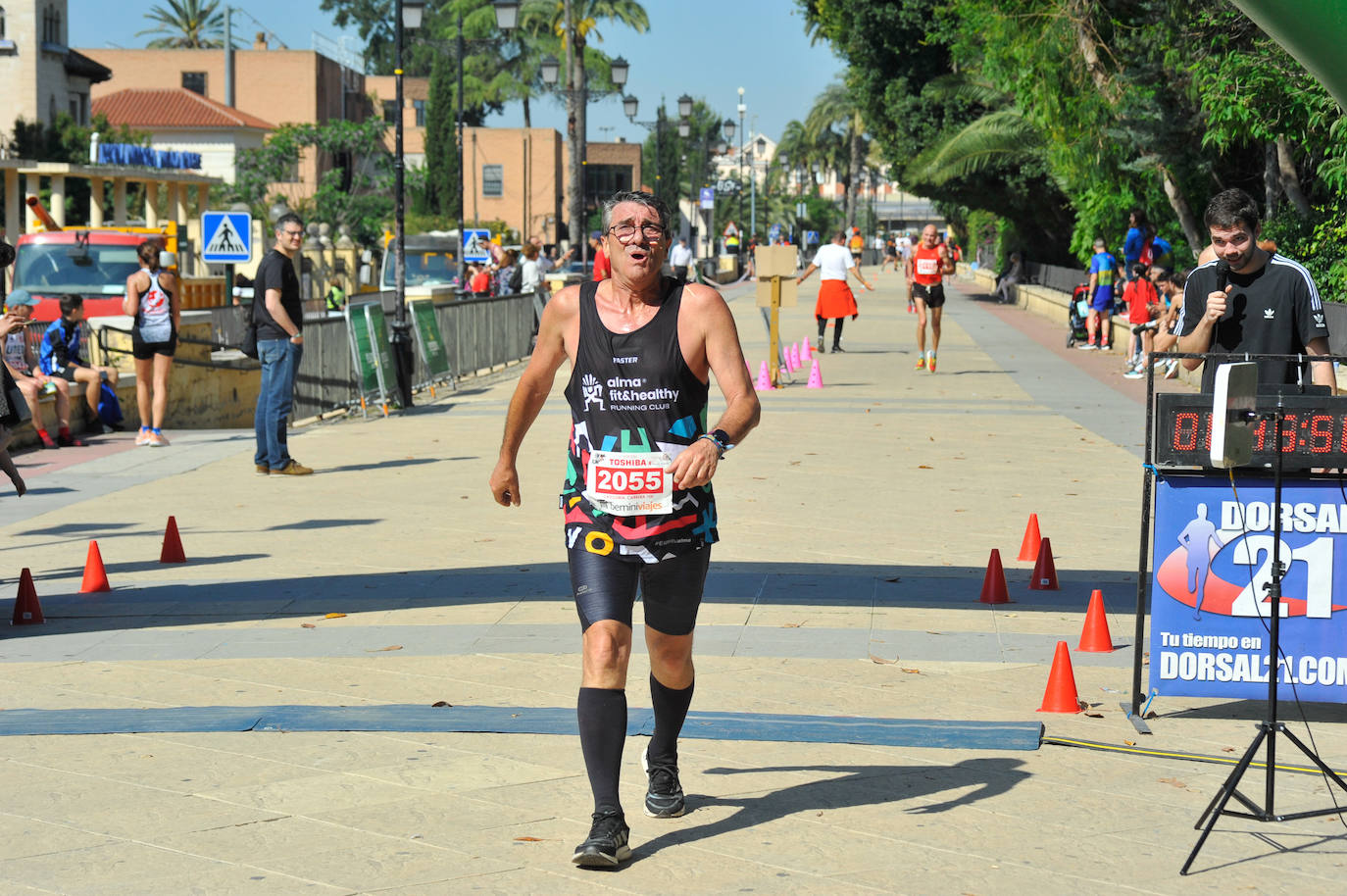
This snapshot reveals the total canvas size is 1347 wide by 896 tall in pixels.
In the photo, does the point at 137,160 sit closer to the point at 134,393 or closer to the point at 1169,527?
the point at 134,393

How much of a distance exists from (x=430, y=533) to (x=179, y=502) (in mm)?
2360

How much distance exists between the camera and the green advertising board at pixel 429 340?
20.4 meters

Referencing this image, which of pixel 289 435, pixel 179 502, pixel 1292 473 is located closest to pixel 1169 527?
pixel 1292 473

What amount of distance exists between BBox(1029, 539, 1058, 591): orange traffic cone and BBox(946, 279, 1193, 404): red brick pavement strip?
17.8ft

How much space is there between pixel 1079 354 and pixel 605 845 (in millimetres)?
23265

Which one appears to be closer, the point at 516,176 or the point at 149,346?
the point at 149,346

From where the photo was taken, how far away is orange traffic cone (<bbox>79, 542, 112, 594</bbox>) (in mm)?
8352

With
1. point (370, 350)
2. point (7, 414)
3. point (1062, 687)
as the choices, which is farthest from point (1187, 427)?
point (370, 350)

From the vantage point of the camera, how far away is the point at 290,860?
14.5 feet

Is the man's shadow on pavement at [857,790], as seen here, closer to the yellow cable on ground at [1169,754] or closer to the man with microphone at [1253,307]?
the yellow cable on ground at [1169,754]

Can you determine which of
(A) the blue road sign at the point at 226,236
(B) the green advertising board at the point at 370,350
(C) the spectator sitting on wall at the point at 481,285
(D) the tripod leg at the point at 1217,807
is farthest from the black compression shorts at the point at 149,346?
(C) the spectator sitting on wall at the point at 481,285

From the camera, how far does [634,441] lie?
4.50m

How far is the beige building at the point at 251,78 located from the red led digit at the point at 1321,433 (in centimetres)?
8405

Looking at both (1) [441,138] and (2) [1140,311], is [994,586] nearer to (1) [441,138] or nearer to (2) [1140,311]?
(2) [1140,311]
